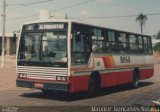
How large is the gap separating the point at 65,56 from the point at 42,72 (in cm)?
120

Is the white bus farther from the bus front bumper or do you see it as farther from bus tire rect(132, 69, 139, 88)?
bus tire rect(132, 69, 139, 88)

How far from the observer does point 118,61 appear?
20312 mm

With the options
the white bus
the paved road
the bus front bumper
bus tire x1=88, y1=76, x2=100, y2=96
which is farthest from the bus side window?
the bus front bumper

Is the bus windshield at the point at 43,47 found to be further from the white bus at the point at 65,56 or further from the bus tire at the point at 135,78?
the bus tire at the point at 135,78

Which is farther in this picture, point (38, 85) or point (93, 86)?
point (93, 86)

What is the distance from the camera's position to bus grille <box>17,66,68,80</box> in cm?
1550

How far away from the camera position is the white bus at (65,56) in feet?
51.0

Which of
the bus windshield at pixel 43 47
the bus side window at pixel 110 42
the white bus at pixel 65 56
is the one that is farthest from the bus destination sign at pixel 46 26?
the bus side window at pixel 110 42

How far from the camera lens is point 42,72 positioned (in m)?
15.9

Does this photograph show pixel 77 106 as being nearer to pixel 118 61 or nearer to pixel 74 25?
pixel 74 25

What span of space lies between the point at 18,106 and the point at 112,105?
340 cm

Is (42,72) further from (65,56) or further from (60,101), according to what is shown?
(60,101)

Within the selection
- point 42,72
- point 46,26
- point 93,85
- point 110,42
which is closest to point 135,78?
point 110,42

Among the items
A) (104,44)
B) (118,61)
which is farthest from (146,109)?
(118,61)
